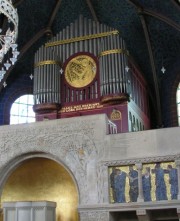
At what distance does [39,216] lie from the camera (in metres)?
15.0

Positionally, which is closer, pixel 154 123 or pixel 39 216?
pixel 39 216

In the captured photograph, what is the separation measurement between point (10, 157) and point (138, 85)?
8.14 m

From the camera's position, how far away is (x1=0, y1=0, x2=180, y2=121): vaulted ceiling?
21.1 meters

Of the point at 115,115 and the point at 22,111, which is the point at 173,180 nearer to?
the point at 115,115

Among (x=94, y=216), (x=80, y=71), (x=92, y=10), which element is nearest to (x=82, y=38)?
(x=80, y=71)

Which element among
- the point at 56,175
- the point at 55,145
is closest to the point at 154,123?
the point at 56,175

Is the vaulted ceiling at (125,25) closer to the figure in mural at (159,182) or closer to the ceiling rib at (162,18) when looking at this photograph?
the ceiling rib at (162,18)

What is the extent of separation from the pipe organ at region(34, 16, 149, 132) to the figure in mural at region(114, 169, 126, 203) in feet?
11.7

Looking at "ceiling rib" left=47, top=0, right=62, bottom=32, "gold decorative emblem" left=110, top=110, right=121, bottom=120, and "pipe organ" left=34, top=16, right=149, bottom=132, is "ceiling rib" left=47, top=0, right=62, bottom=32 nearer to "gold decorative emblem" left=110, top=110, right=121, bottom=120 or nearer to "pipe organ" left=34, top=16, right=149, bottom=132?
"pipe organ" left=34, top=16, right=149, bottom=132

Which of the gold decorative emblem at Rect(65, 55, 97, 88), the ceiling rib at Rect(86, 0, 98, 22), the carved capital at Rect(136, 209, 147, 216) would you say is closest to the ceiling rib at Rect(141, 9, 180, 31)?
the ceiling rib at Rect(86, 0, 98, 22)

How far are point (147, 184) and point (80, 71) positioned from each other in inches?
285

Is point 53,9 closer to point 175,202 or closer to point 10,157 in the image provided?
point 10,157

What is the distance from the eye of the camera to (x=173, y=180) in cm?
1426

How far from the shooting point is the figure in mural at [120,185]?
14.5 m
